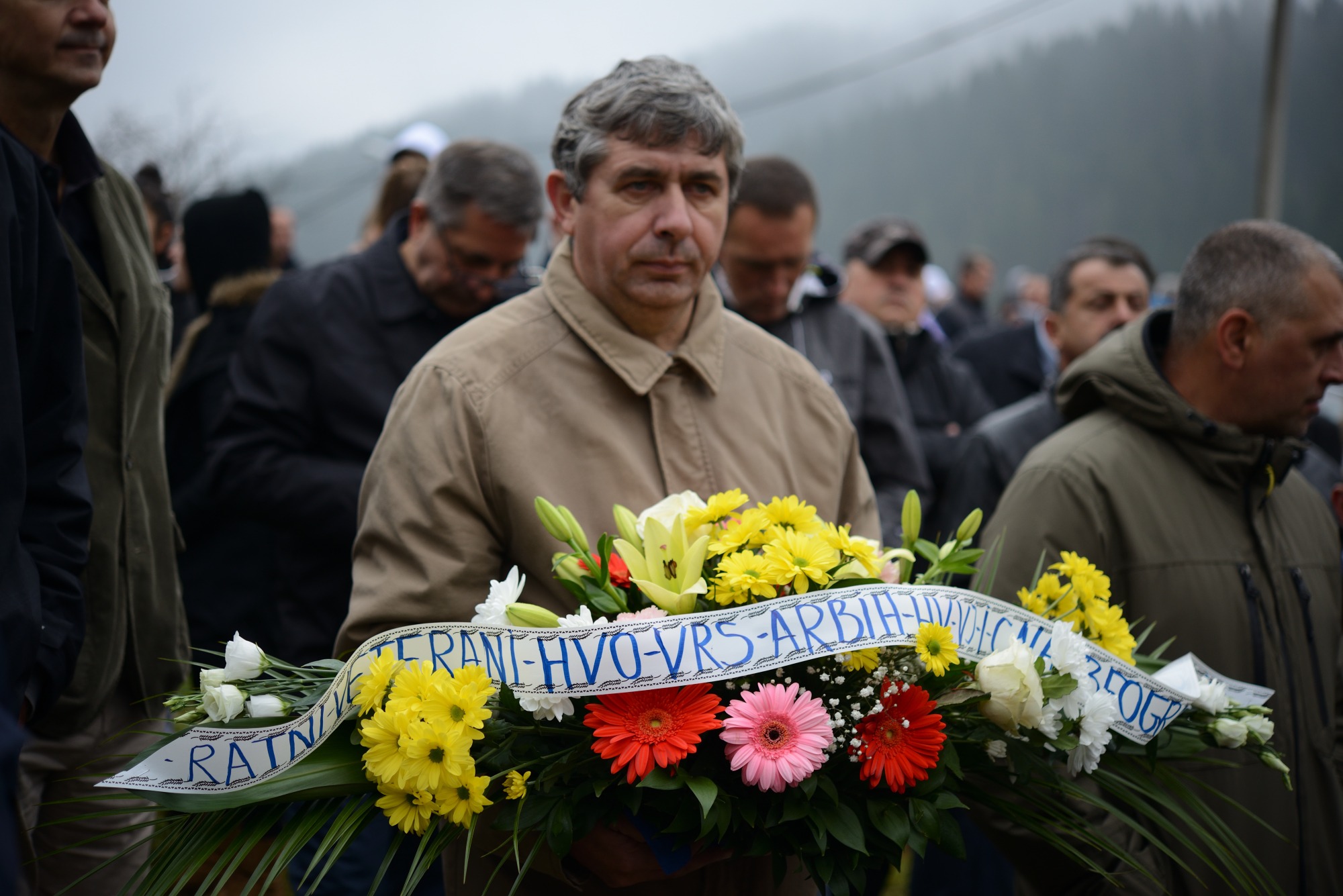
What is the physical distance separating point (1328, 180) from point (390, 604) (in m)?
11.1

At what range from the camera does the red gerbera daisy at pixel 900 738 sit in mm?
1866

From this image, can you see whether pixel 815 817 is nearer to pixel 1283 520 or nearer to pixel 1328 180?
pixel 1283 520

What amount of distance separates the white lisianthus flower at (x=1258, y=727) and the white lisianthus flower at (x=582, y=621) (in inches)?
50.3

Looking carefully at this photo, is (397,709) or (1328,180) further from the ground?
(397,709)

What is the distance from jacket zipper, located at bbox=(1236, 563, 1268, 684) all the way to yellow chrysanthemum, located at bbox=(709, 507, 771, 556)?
157 centimetres

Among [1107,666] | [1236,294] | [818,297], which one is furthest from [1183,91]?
[1107,666]

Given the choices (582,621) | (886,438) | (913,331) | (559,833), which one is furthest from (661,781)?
(913,331)

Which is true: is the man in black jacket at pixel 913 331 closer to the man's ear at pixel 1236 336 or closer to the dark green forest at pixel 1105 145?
the man's ear at pixel 1236 336

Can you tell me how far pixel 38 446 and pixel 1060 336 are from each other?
13.1 feet

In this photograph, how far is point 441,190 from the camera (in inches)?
148

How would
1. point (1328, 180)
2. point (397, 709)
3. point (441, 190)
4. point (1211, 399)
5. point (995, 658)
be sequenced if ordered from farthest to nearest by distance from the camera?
point (1328, 180), point (441, 190), point (1211, 399), point (995, 658), point (397, 709)

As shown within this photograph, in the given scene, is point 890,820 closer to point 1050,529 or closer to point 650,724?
point 650,724

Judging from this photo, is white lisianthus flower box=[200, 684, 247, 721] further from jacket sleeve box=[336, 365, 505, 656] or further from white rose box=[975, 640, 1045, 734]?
white rose box=[975, 640, 1045, 734]

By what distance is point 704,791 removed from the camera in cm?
178
